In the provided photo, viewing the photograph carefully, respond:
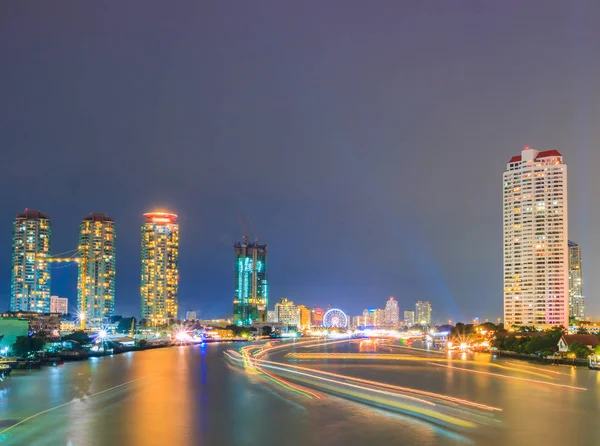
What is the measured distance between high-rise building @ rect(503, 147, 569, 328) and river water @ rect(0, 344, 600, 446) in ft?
233

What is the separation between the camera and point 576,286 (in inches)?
7579

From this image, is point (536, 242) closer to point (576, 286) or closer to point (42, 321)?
point (576, 286)

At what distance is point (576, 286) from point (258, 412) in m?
180

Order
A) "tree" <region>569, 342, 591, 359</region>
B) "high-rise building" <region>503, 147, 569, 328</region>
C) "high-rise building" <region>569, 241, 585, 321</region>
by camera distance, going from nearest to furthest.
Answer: "tree" <region>569, 342, 591, 359</region> < "high-rise building" <region>503, 147, 569, 328</region> < "high-rise building" <region>569, 241, 585, 321</region>

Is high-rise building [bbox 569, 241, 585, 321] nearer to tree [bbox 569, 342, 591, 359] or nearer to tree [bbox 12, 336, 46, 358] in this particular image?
tree [bbox 569, 342, 591, 359]

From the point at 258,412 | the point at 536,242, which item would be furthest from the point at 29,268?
the point at 258,412

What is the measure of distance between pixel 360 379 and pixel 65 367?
3432cm

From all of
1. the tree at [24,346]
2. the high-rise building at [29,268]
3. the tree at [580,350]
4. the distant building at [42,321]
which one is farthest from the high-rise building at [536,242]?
the high-rise building at [29,268]

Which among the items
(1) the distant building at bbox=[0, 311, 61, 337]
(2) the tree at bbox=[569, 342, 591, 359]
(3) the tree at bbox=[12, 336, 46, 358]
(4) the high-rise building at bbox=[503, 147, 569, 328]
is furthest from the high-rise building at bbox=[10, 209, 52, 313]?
(2) the tree at bbox=[569, 342, 591, 359]

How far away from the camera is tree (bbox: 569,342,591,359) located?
71812 millimetres

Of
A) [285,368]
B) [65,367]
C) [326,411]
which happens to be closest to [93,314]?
[65,367]

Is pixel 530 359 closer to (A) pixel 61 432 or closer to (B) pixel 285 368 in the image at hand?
(B) pixel 285 368

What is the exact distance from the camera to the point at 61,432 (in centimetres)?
2784

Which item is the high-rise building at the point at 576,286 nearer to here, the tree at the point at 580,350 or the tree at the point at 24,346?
the tree at the point at 580,350
